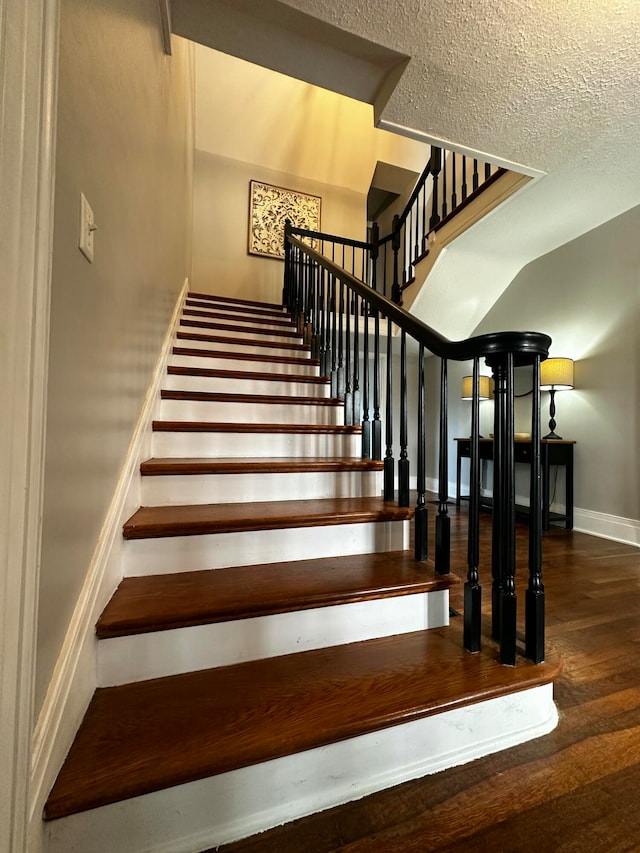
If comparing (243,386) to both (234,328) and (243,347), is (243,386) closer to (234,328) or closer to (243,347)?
(243,347)

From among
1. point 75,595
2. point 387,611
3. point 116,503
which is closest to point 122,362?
point 116,503

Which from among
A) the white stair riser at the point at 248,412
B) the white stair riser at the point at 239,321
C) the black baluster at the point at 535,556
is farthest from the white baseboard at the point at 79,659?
the white stair riser at the point at 239,321

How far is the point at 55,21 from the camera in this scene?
1.82 feet

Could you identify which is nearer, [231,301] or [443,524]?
[443,524]

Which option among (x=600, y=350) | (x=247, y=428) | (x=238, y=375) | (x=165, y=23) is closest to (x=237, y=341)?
(x=238, y=375)

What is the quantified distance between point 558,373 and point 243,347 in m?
2.43

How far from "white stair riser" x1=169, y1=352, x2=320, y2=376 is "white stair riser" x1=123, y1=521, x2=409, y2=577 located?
4.51 ft

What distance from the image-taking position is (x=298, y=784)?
2.52 feet

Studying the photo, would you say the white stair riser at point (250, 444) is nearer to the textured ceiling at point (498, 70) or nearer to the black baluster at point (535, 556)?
the black baluster at point (535, 556)

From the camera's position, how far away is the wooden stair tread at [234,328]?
2.80 meters

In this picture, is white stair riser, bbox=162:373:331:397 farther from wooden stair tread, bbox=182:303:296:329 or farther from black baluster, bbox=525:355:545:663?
black baluster, bbox=525:355:545:663

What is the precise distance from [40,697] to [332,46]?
252 centimetres

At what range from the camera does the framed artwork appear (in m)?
4.89

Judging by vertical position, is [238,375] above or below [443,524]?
above
